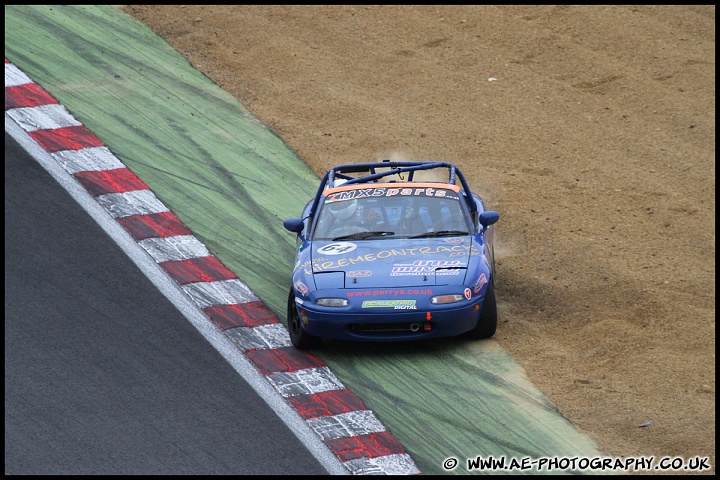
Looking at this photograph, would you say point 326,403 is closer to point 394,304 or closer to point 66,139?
A: point 394,304

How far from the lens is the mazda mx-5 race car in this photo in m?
10.1

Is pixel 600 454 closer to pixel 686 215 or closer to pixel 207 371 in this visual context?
pixel 207 371

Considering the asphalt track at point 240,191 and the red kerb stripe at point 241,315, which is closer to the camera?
the asphalt track at point 240,191

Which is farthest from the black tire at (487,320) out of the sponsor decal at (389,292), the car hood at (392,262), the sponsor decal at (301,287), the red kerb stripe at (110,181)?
the red kerb stripe at (110,181)

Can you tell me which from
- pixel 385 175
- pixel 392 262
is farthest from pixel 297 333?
pixel 385 175

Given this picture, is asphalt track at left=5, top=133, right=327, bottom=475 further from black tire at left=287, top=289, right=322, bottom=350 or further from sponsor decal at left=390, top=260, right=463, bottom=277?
sponsor decal at left=390, top=260, right=463, bottom=277

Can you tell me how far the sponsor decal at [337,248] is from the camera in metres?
10.8

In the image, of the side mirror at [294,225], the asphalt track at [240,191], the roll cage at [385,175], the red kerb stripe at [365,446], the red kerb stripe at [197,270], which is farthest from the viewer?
the red kerb stripe at [197,270]

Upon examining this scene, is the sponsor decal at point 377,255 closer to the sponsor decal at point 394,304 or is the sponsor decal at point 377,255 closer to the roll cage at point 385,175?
the sponsor decal at point 394,304

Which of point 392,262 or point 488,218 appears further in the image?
point 488,218

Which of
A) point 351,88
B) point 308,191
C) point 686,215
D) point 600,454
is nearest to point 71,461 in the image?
point 600,454

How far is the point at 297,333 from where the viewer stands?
1066 centimetres

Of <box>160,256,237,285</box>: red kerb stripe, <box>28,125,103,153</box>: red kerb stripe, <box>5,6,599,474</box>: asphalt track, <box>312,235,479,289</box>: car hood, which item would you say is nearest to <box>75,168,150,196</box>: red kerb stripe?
<box>5,6,599,474</box>: asphalt track

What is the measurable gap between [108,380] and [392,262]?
9.31 ft
